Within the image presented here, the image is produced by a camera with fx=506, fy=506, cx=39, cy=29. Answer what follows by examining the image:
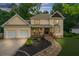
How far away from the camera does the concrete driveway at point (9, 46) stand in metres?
5.27

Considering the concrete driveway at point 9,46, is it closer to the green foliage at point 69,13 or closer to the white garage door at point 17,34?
the white garage door at point 17,34

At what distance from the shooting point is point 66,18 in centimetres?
530

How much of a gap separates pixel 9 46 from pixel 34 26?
33 cm

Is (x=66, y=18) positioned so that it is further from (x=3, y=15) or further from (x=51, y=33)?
(x=3, y=15)

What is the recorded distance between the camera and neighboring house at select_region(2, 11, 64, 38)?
529cm

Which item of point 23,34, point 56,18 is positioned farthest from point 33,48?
A: point 56,18

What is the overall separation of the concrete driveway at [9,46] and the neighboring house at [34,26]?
5 cm

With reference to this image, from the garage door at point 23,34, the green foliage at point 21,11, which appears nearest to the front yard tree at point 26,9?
the green foliage at point 21,11

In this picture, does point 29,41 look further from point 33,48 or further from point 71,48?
point 71,48

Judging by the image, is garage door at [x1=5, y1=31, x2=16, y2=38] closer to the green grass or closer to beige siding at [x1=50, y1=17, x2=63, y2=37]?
beige siding at [x1=50, y1=17, x2=63, y2=37]

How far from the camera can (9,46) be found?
5.29 meters

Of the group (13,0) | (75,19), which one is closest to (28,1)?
(13,0)

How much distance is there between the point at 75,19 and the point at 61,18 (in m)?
0.15

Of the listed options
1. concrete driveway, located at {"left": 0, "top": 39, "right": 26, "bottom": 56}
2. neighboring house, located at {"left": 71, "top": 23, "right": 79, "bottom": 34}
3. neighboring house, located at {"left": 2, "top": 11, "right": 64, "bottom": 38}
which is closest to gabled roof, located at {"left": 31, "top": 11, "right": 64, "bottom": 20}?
neighboring house, located at {"left": 2, "top": 11, "right": 64, "bottom": 38}
